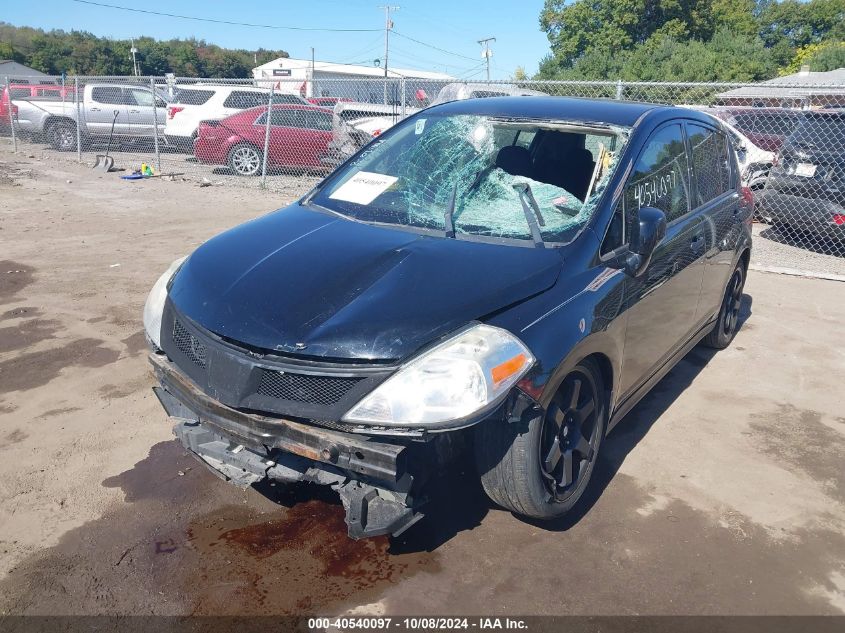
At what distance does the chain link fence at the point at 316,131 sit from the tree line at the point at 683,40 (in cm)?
1565

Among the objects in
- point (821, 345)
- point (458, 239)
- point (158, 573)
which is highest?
point (458, 239)

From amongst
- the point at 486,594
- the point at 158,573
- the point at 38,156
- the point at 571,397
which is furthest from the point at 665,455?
the point at 38,156

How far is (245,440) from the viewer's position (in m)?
2.68

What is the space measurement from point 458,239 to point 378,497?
1.26m

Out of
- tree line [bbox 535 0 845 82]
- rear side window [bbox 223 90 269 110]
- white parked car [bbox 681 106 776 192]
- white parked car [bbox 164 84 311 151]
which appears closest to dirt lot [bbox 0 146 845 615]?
white parked car [bbox 681 106 776 192]

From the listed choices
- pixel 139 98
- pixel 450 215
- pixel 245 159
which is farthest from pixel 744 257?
pixel 139 98

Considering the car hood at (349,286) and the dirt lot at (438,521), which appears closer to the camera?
the car hood at (349,286)

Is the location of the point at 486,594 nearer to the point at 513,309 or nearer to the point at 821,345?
the point at 513,309

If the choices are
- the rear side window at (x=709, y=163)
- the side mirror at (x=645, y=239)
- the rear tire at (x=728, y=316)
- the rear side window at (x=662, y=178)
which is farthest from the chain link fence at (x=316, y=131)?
the side mirror at (x=645, y=239)

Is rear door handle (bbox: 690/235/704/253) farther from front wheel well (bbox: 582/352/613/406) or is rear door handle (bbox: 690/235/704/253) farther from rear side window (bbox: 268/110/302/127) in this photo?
rear side window (bbox: 268/110/302/127)

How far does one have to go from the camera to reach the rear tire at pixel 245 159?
14.2m

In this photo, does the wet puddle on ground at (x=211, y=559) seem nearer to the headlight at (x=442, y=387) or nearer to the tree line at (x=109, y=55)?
the headlight at (x=442, y=387)

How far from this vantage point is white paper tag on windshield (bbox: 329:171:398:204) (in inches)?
149

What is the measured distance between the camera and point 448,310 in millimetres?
2639
